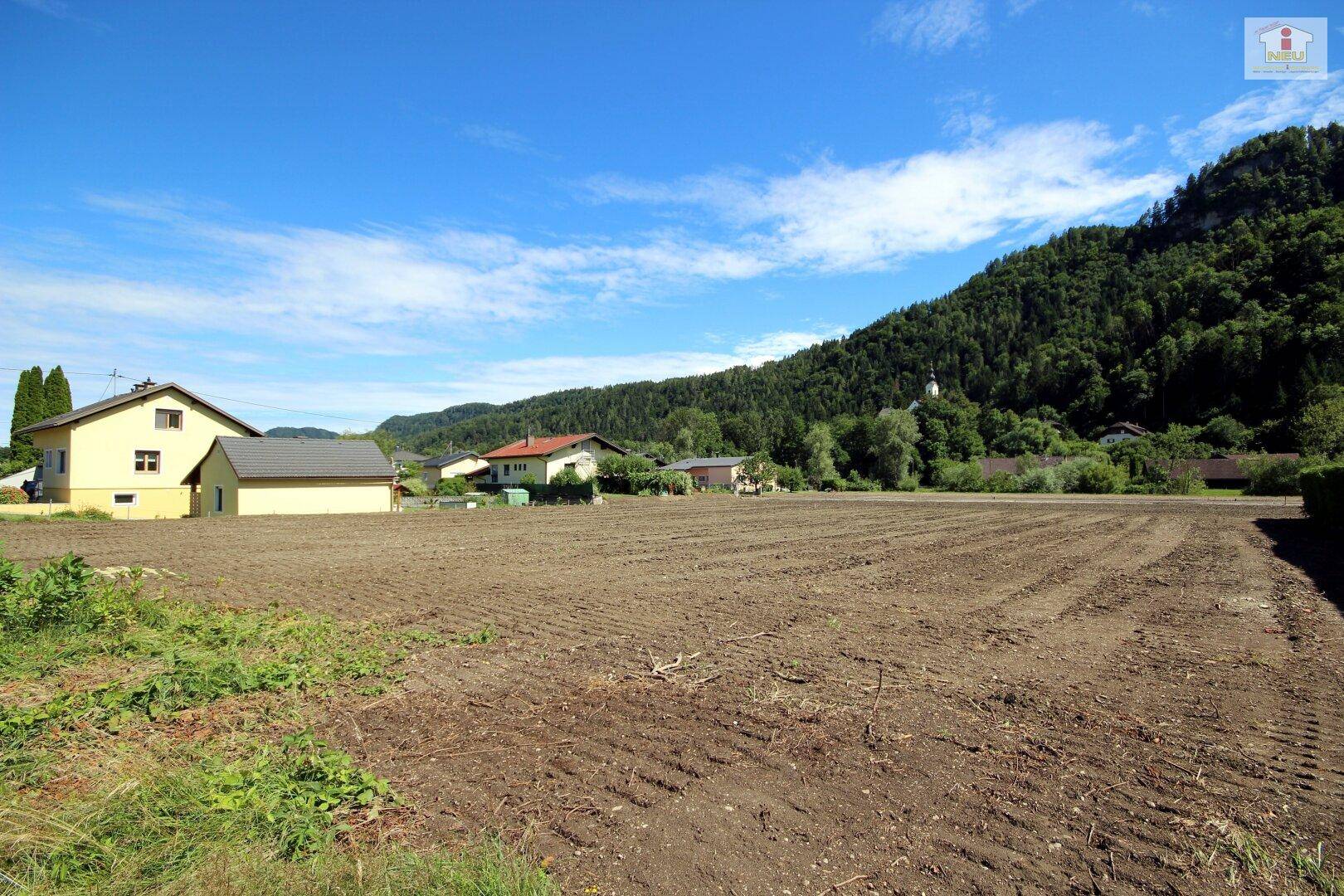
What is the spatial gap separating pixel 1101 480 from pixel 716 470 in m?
36.7

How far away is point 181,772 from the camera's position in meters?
3.40

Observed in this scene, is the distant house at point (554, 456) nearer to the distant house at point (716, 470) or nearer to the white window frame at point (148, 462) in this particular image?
the distant house at point (716, 470)

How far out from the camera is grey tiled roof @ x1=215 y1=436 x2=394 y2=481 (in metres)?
28.4

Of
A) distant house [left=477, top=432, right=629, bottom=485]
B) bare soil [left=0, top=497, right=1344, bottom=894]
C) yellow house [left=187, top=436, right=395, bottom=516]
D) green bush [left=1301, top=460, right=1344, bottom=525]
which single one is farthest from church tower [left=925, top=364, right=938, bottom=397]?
bare soil [left=0, top=497, right=1344, bottom=894]

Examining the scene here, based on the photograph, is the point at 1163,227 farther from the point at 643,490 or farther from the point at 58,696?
the point at 58,696

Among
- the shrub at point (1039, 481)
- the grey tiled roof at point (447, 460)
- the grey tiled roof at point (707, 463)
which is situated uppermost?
the grey tiled roof at point (447, 460)

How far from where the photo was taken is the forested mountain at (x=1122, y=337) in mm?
81938

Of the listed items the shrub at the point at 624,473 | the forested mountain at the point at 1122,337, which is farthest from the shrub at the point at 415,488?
the forested mountain at the point at 1122,337

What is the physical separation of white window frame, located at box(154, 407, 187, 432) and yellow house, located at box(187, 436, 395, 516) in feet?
5.81

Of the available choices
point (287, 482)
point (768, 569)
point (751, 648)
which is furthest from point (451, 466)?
→ point (751, 648)

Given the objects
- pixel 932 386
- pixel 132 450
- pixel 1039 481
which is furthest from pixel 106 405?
pixel 932 386

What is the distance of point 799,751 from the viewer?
4.20 meters

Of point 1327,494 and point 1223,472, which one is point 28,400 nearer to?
point 1327,494

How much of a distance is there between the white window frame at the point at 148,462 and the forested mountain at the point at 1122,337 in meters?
74.5
